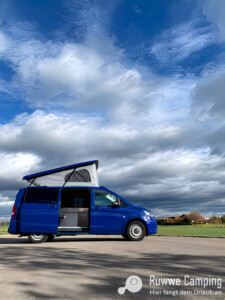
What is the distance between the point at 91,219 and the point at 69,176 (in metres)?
1.77

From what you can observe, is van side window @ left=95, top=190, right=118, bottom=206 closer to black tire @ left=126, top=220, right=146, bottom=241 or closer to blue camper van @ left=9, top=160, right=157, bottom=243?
blue camper van @ left=9, top=160, right=157, bottom=243

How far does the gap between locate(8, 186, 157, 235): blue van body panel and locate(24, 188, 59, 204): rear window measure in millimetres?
145

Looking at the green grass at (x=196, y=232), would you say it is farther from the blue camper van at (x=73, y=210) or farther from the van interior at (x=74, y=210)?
the van interior at (x=74, y=210)

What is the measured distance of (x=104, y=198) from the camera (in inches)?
466

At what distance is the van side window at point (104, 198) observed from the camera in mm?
11742

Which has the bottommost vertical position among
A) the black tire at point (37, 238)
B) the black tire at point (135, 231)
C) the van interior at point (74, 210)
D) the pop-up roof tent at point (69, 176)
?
the black tire at point (37, 238)

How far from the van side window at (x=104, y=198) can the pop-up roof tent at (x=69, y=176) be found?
0.42 metres

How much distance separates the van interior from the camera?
38.3 ft

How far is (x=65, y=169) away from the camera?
12133 millimetres

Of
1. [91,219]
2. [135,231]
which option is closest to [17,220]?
[91,219]

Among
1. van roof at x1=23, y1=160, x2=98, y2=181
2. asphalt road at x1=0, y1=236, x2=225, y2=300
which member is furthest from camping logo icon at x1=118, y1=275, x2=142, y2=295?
van roof at x1=23, y1=160, x2=98, y2=181

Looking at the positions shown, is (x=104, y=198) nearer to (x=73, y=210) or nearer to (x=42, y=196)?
(x=73, y=210)

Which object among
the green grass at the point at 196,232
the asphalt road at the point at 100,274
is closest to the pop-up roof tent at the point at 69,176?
the asphalt road at the point at 100,274

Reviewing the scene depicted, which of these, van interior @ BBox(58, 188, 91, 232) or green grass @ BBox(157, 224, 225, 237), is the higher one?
van interior @ BBox(58, 188, 91, 232)
